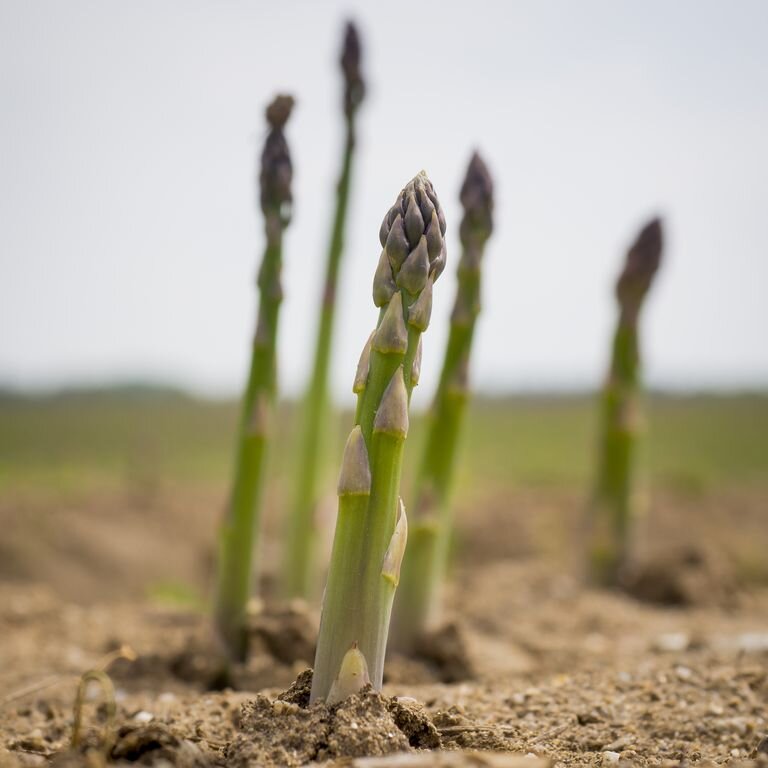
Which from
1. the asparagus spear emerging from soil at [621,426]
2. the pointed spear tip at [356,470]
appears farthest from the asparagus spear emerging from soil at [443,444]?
the asparagus spear emerging from soil at [621,426]

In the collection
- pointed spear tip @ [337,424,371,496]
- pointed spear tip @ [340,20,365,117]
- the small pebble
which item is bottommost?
the small pebble

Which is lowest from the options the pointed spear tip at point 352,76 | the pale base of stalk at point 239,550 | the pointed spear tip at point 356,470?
the pale base of stalk at point 239,550

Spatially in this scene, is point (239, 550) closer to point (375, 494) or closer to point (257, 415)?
point (257, 415)

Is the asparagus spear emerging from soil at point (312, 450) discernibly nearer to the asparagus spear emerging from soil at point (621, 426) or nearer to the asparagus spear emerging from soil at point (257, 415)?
the asparagus spear emerging from soil at point (257, 415)

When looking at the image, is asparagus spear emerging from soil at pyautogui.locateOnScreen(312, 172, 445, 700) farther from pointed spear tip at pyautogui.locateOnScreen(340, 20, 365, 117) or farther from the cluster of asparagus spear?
pointed spear tip at pyautogui.locateOnScreen(340, 20, 365, 117)

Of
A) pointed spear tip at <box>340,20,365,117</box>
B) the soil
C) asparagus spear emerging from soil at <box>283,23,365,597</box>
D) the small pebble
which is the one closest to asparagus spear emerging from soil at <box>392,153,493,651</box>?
the soil

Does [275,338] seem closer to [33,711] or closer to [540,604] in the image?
[33,711]

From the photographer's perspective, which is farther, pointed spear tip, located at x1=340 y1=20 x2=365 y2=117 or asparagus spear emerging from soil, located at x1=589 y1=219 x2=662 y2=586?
asparagus spear emerging from soil, located at x1=589 y1=219 x2=662 y2=586
